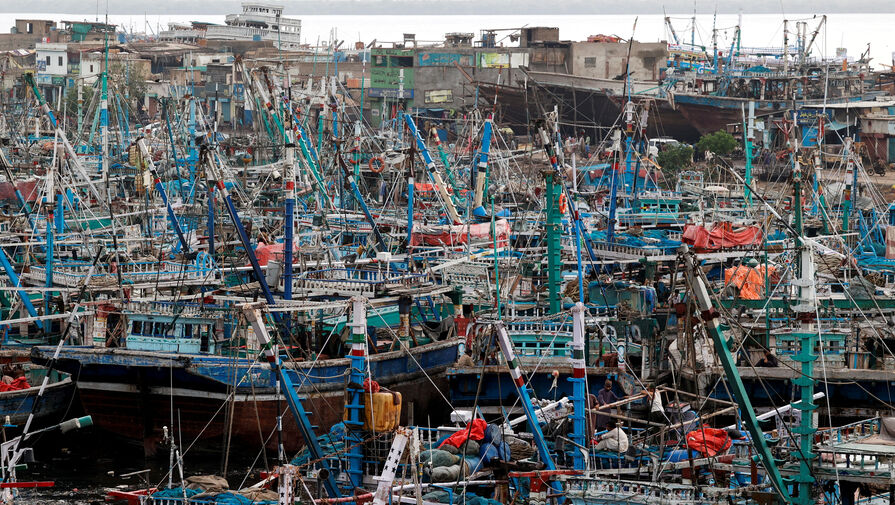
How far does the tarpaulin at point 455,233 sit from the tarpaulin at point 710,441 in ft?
51.7

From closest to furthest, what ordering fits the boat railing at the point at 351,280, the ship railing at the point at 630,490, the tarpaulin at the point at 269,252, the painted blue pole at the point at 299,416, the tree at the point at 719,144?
the ship railing at the point at 630,490 → the painted blue pole at the point at 299,416 → the boat railing at the point at 351,280 → the tarpaulin at the point at 269,252 → the tree at the point at 719,144

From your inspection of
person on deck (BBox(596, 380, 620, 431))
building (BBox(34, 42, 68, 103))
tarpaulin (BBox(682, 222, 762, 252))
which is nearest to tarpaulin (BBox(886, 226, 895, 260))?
tarpaulin (BBox(682, 222, 762, 252))

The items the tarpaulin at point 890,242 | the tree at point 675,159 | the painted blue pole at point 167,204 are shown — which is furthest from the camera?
the tree at point 675,159

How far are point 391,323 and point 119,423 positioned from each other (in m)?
5.77

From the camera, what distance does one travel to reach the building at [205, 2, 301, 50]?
4294 inches

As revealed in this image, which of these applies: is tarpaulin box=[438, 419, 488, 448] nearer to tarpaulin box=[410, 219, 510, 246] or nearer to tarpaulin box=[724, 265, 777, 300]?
tarpaulin box=[724, 265, 777, 300]

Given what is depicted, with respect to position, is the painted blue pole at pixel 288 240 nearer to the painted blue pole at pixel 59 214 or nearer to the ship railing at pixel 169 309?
the ship railing at pixel 169 309

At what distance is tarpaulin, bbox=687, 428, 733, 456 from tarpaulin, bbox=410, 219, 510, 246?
1575cm

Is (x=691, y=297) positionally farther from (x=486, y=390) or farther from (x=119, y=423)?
(x=119, y=423)

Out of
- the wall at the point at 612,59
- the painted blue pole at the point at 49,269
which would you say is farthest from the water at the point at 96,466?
the wall at the point at 612,59

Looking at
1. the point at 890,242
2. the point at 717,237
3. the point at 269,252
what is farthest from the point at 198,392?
the point at 890,242

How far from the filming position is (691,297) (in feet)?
64.8

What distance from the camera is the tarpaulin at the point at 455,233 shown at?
3797 centimetres

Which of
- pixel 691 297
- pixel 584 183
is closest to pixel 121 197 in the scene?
pixel 584 183
